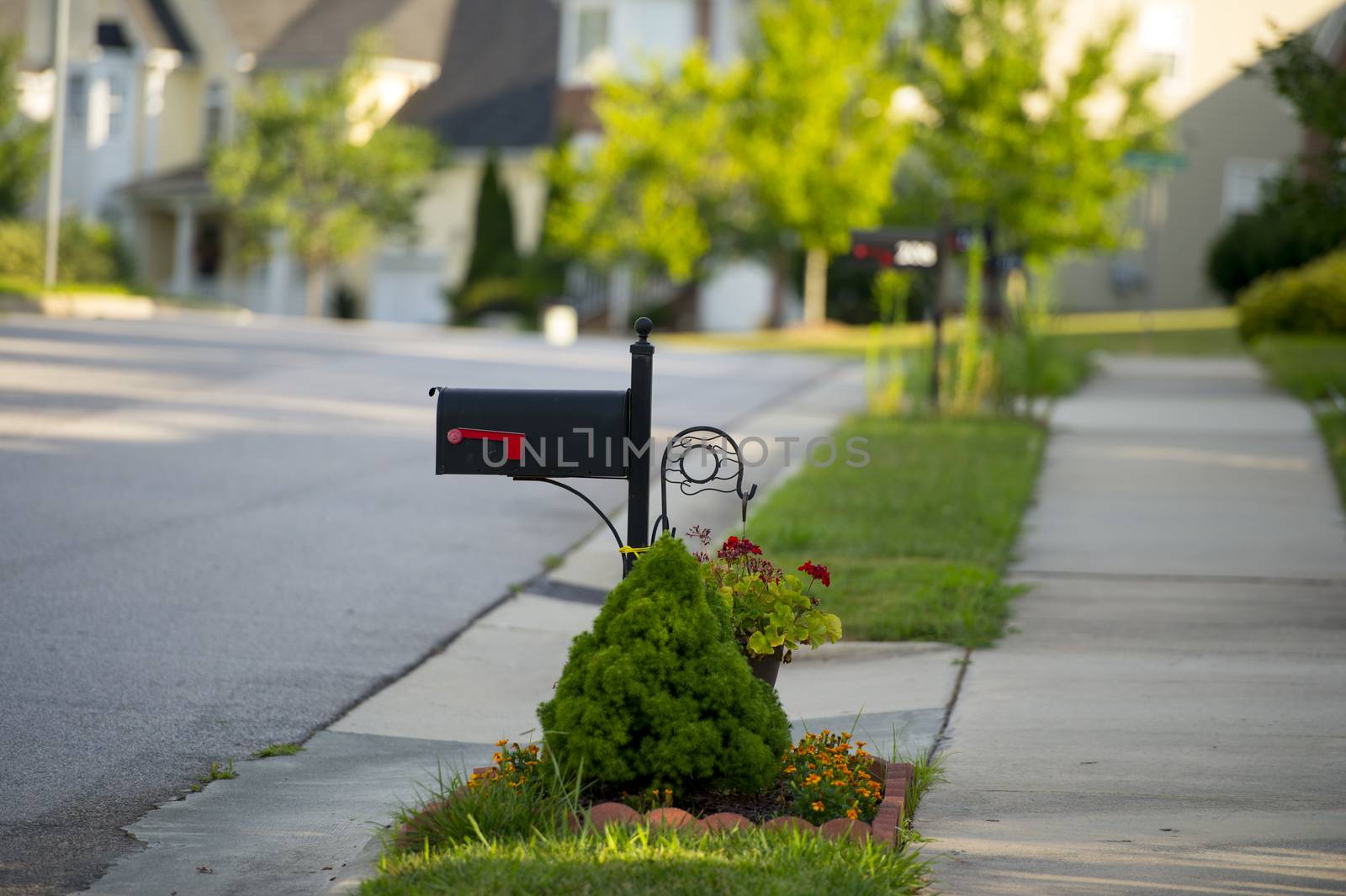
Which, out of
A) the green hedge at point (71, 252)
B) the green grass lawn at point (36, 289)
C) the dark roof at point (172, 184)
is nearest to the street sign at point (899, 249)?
the green grass lawn at point (36, 289)

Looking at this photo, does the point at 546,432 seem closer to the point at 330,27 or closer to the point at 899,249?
the point at 899,249

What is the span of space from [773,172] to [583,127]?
7.80 metres

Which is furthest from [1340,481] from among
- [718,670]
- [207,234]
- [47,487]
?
[207,234]

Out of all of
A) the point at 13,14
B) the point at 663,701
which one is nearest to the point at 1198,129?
the point at 13,14

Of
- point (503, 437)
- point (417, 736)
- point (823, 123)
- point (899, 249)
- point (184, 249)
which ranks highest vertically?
point (823, 123)

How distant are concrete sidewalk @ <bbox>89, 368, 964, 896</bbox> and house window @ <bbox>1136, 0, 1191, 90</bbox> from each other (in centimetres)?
2983

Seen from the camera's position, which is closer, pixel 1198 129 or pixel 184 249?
pixel 1198 129

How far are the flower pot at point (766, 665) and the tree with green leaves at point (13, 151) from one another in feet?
110

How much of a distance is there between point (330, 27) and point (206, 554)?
3262 cm

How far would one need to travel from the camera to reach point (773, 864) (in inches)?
161

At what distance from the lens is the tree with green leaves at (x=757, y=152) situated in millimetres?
28078

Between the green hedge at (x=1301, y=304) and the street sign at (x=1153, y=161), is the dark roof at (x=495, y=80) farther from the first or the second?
the street sign at (x=1153, y=161)

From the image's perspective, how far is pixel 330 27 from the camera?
3903 cm

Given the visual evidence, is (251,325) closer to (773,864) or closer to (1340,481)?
(1340,481)
